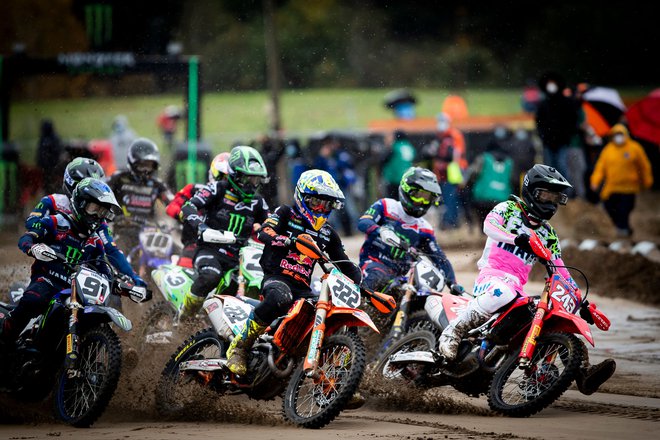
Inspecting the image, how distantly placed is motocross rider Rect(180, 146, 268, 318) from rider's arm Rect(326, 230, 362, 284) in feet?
7.36

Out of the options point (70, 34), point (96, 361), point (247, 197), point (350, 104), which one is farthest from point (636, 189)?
point (350, 104)

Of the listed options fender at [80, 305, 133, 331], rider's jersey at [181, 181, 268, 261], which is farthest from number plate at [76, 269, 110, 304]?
rider's jersey at [181, 181, 268, 261]

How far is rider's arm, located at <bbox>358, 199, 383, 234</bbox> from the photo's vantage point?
38.1 ft

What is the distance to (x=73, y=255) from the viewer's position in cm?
987

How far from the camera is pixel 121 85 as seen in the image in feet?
85.1

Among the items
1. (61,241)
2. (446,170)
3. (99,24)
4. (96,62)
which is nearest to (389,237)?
(61,241)

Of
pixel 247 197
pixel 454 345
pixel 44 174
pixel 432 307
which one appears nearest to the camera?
pixel 454 345

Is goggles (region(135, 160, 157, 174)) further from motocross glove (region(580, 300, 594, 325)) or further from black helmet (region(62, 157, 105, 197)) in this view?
motocross glove (region(580, 300, 594, 325))

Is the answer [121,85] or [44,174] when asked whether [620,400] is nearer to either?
[44,174]

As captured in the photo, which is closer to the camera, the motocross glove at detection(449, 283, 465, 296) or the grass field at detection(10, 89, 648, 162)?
the motocross glove at detection(449, 283, 465, 296)

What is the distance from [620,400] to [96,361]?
4509 millimetres

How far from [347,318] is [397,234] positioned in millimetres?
2845

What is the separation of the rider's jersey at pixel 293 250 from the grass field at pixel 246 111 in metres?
19.5

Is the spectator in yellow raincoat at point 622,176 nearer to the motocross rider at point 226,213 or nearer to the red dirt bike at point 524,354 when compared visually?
the motocross rider at point 226,213
